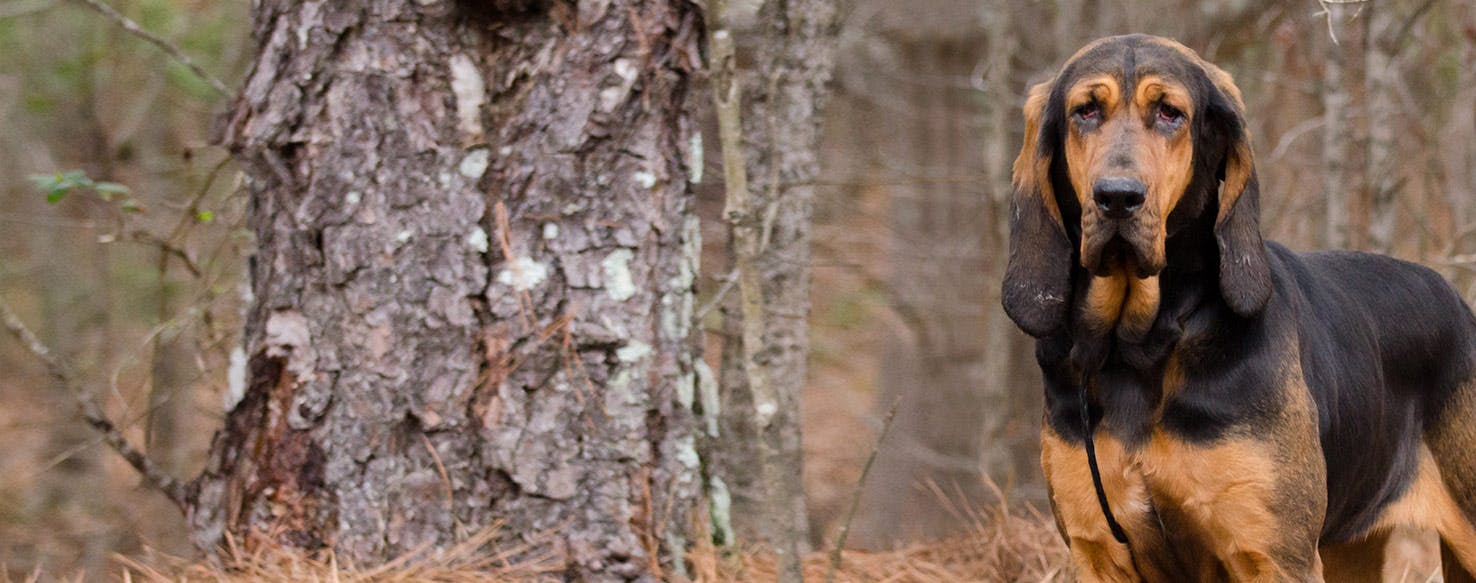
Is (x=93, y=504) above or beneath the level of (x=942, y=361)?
beneath

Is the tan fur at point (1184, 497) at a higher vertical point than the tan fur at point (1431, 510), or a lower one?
higher

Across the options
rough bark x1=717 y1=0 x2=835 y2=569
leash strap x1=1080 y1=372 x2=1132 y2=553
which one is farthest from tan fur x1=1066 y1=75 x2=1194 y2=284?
rough bark x1=717 y1=0 x2=835 y2=569

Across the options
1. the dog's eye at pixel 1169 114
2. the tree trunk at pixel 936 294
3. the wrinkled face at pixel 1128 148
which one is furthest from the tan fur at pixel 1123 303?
the tree trunk at pixel 936 294

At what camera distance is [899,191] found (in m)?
11.4

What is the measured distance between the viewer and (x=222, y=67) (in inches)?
415

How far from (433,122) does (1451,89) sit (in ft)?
18.1

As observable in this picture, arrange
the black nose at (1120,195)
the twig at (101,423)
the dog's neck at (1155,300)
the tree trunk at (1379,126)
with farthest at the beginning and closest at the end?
the tree trunk at (1379,126) → the twig at (101,423) → the dog's neck at (1155,300) → the black nose at (1120,195)

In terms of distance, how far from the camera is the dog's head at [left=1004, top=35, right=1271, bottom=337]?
10.9ft

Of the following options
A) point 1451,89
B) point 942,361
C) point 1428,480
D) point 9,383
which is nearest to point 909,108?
point 942,361

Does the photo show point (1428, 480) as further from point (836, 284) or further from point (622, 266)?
point (836, 284)

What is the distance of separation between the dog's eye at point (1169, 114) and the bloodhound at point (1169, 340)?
1cm

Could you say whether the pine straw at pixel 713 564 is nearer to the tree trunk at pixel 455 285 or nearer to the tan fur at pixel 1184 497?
the tree trunk at pixel 455 285

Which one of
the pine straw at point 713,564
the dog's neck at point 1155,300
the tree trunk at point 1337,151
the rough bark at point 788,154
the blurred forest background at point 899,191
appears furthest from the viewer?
the blurred forest background at point 899,191

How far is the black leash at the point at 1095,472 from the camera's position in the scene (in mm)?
3617
